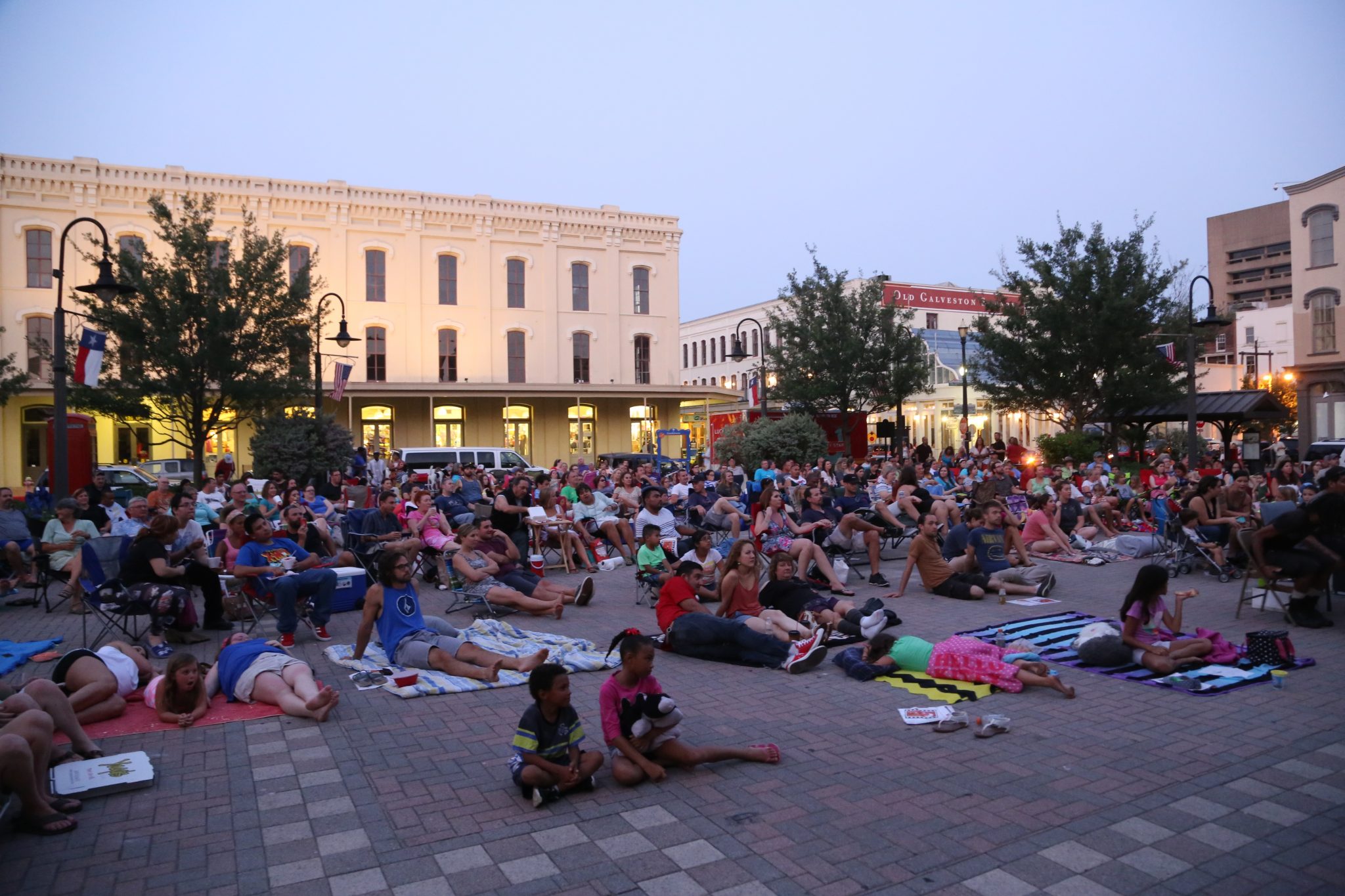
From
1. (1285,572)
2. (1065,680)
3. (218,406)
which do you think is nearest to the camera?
(1065,680)

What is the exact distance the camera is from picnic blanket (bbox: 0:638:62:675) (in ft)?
25.6

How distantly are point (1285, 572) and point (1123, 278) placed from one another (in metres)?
20.4

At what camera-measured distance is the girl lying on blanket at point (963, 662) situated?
6.72m

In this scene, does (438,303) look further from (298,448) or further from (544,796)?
(544,796)

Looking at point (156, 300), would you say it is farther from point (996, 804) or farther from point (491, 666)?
point (996, 804)

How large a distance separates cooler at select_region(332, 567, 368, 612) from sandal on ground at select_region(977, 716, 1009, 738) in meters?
7.17

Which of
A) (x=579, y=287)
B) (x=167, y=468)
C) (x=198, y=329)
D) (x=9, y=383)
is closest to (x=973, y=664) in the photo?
(x=198, y=329)

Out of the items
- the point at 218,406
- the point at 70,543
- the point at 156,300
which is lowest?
the point at 70,543

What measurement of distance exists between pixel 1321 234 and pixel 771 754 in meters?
42.5

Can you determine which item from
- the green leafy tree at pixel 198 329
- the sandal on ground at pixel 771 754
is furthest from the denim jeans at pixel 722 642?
the green leafy tree at pixel 198 329

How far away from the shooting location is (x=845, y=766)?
5301mm

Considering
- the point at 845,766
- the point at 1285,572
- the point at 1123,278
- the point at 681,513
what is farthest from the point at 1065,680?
the point at 1123,278

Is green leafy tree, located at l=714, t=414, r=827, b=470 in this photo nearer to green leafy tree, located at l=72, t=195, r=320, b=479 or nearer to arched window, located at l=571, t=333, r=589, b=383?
green leafy tree, located at l=72, t=195, r=320, b=479

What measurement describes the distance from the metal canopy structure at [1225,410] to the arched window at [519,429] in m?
22.7
